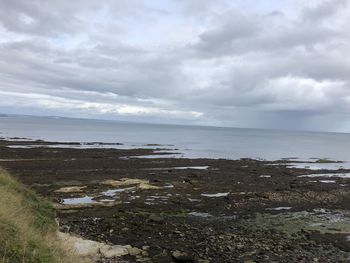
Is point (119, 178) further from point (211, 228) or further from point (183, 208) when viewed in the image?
point (211, 228)

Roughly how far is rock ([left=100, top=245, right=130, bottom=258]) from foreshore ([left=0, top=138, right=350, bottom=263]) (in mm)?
256

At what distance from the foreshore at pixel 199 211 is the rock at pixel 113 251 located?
256mm

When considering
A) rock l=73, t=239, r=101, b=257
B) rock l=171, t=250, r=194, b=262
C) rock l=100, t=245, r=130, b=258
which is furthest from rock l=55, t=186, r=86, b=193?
rock l=171, t=250, r=194, b=262

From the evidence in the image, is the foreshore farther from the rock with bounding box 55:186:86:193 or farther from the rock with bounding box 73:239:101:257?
the rock with bounding box 73:239:101:257


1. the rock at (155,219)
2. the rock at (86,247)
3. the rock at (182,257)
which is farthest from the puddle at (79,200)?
the rock at (182,257)

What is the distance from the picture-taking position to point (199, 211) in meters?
24.2

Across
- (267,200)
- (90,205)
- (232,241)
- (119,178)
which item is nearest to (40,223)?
(232,241)

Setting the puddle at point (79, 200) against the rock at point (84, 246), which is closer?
the rock at point (84, 246)

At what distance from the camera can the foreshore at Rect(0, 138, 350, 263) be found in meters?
15.8

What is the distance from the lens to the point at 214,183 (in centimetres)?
3572

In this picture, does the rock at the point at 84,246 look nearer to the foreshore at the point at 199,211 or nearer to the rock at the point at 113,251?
the rock at the point at 113,251

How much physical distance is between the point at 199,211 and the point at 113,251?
1073 cm

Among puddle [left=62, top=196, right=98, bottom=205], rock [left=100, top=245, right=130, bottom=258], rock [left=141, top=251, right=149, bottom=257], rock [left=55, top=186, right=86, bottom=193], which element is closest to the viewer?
rock [left=100, top=245, right=130, bottom=258]

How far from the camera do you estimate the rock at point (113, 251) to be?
13850 millimetres
